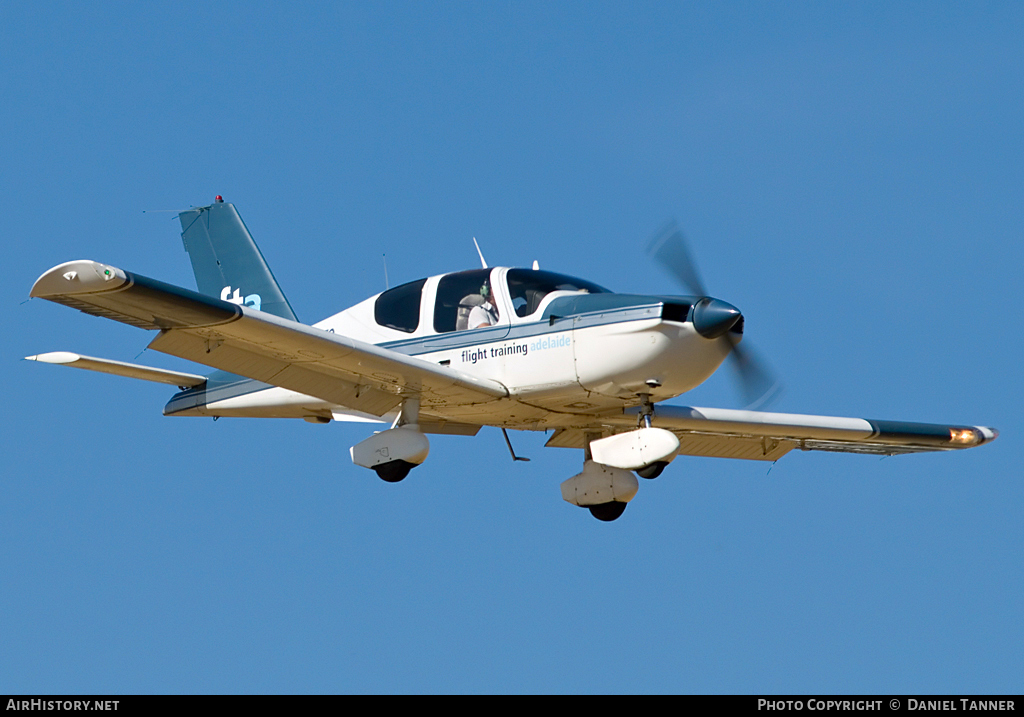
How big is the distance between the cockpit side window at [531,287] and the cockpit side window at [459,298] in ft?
1.06

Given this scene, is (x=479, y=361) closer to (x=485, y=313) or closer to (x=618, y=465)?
(x=485, y=313)

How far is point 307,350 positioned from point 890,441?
28.5ft

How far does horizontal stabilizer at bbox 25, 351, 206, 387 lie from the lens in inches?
559

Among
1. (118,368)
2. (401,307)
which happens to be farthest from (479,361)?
(118,368)

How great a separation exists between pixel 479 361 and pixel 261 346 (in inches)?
97.0

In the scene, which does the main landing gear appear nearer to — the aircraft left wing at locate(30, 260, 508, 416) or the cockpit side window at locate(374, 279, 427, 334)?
the aircraft left wing at locate(30, 260, 508, 416)

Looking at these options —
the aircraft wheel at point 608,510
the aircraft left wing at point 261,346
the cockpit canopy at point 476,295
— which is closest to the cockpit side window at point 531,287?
the cockpit canopy at point 476,295

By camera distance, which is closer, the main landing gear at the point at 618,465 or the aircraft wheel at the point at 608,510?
the main landing gear at the point at 618,465

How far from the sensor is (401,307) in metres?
15.1

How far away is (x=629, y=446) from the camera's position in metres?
13.8

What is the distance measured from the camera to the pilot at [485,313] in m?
14.5

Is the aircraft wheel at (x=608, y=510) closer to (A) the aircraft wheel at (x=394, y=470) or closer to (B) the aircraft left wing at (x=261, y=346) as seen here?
(B) the aircraft left wing at (x=261, y=346)
